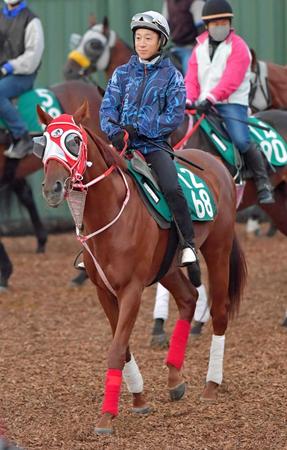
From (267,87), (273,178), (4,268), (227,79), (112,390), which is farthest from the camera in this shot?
(267,87)

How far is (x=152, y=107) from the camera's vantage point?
636 cm

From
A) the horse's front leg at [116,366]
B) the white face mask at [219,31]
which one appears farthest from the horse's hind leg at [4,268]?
the horse's front leg at [116,366]

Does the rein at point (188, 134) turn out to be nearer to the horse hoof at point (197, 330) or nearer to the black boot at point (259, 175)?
the black boot at point (259, 175)

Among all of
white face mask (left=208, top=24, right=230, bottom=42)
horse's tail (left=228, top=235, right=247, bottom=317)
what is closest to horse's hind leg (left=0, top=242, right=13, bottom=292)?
white face mask (left=208, top=24, right=230, bottom=42)

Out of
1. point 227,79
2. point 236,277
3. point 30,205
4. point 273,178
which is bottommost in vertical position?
point 30,205

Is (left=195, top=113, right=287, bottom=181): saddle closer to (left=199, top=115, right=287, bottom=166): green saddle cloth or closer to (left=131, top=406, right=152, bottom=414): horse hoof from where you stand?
(left=199, top=115, right=287, bottom=166): green saddle cloth

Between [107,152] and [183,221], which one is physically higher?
[107,152]

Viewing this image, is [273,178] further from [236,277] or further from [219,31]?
[236,277]

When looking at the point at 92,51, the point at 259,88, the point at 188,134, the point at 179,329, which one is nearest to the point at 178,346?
the point at 179,329

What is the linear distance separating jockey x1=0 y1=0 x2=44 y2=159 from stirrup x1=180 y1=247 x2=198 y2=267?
15.4ft

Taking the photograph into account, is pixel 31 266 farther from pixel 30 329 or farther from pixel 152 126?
pixel 152 126

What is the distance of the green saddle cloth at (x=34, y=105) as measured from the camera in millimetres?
10977

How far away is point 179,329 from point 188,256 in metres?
0.62

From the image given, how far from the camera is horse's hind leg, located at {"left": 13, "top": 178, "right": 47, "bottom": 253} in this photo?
12.5 meters
